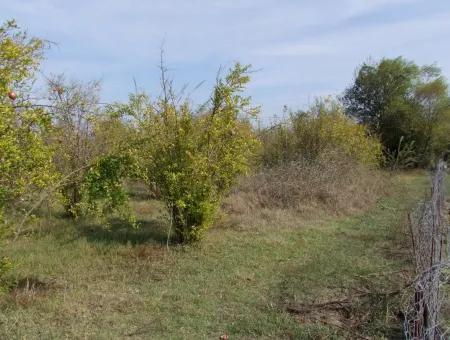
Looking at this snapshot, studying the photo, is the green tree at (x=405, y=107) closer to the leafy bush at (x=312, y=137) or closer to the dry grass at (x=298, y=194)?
the leafy bush at (x=312, y=137)

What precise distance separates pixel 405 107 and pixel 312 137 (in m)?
11.7

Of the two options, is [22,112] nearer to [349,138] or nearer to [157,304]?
[157,304]

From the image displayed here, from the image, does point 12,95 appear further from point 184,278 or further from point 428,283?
point 428,283

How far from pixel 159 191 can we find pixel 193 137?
107 cm

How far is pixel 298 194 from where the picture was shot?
38.2 feet

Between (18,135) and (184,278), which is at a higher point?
(18,135)

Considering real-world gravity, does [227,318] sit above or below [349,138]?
below

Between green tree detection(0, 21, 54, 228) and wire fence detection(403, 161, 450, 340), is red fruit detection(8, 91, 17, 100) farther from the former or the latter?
wire fence detection(403, 161, 450, 340)

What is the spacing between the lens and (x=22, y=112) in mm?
4727

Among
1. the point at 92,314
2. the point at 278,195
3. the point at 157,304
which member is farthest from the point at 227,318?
the point at 278,195

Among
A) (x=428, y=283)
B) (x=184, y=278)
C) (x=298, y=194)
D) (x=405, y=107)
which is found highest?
(x=405, y=107)

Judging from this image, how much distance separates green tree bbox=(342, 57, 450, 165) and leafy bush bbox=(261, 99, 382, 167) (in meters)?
9.08

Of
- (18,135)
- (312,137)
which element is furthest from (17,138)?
(312,137)

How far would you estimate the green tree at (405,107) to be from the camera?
2531cm
